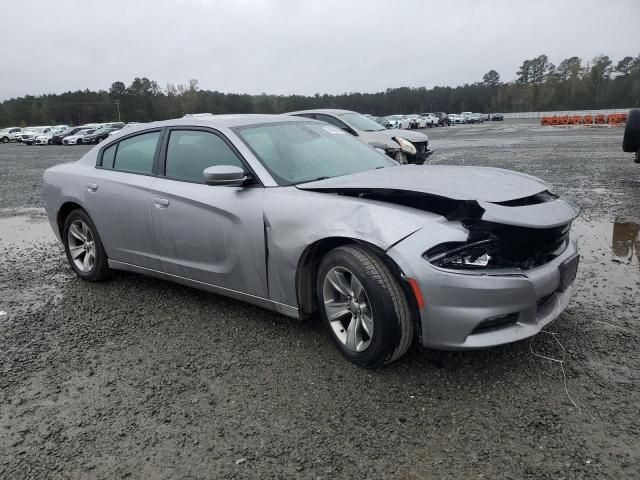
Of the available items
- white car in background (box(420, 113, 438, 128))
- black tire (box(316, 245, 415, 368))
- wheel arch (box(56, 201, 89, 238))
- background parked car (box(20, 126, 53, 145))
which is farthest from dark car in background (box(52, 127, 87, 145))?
black tire (box(316, 245, 415, 368))

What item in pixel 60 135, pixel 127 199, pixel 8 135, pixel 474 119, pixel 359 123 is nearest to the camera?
pixel 127 199

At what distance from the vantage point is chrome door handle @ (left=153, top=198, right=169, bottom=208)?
3.93m

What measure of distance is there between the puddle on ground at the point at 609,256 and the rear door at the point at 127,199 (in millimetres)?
3595

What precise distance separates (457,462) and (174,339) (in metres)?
2.16

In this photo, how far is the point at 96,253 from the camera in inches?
187

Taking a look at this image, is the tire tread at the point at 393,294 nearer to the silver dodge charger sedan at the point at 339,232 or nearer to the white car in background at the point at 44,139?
the silver dodge charger sedan at the point at 339,232

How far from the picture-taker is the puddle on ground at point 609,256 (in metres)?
4.24

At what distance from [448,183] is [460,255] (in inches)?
23.2

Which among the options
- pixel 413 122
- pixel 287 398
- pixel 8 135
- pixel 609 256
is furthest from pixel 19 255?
pixel 8 135

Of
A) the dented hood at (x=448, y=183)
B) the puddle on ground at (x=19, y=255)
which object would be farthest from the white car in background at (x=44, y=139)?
the dented hood at (x=448, y=183)

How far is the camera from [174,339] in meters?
3.65

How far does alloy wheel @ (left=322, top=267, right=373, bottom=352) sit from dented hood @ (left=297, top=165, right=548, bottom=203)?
571mm

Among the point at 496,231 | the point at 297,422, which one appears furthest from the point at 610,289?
the point at 297,422

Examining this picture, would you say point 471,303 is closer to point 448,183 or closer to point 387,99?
point 448,183
